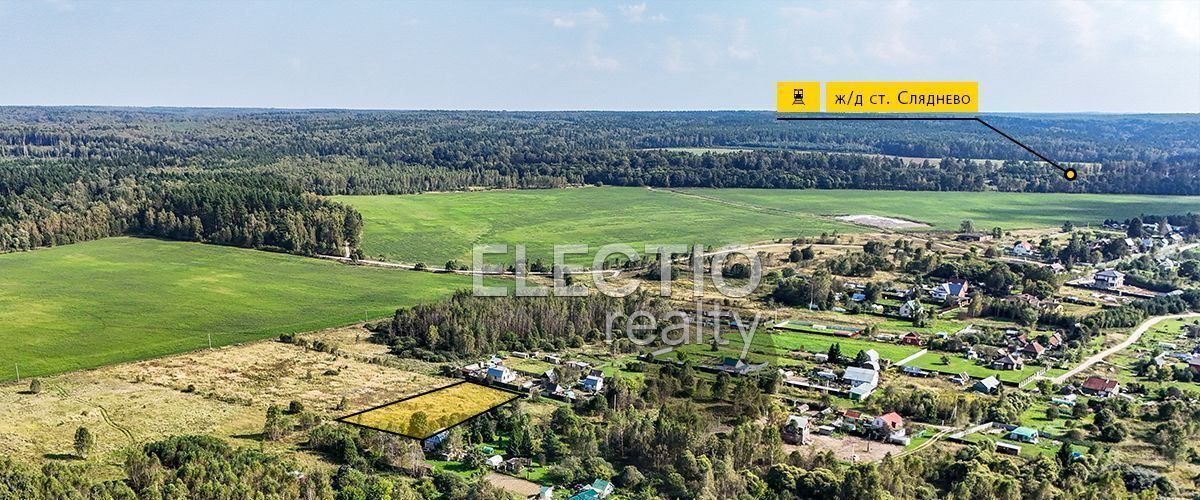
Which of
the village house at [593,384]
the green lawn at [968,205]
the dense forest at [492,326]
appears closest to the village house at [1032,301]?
the dense forest at [492,326]

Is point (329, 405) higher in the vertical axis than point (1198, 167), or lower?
lower

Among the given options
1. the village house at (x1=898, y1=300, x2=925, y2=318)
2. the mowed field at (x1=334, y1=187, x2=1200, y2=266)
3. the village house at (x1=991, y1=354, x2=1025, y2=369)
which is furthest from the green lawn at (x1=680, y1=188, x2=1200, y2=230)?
the village house at (x1=991, y1=354, x2=1025, y2=369)

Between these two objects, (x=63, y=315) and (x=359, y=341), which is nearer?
(x=359, y=341)

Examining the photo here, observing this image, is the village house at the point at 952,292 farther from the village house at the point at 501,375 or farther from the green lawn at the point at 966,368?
the village house at the point at 501,375

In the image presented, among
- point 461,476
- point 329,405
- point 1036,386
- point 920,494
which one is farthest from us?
point 1036,386

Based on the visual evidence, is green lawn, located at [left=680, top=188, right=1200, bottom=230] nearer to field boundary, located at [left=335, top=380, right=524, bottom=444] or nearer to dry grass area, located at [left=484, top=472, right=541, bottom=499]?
field boundary, located at [left=335, top=380, right=524, bottom=444]

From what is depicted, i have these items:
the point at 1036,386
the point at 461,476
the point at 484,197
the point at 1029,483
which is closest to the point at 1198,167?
the point at 484,197

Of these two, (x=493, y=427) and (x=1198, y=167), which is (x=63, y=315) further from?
(x=1198, y=167)
